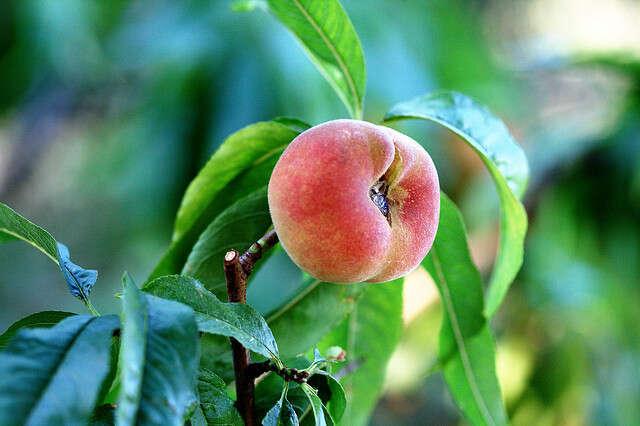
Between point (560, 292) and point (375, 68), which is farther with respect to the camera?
point (375, 68)

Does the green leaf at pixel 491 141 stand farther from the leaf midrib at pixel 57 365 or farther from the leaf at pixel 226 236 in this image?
the leaf midrib at pixel 57 365

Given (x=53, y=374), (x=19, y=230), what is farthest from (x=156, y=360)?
(x=19, y=230)

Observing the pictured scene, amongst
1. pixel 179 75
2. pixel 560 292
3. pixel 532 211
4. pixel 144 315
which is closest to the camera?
pixel 144 315

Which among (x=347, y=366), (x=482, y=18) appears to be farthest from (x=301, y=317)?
(x=482, y=18)

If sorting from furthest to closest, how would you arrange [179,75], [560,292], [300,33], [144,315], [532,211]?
[179,75] → [532,211] → [560,292] → [300,33] → [144,315]

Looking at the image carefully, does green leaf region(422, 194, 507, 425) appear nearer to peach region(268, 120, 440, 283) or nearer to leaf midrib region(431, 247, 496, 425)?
leaf midrib region(431, 247, 496, 425)

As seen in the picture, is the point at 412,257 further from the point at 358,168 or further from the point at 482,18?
the point at 482,18

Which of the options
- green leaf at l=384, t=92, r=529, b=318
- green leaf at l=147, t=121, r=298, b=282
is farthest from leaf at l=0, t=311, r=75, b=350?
green leaf at l=384, t=92, r=529, b=318
